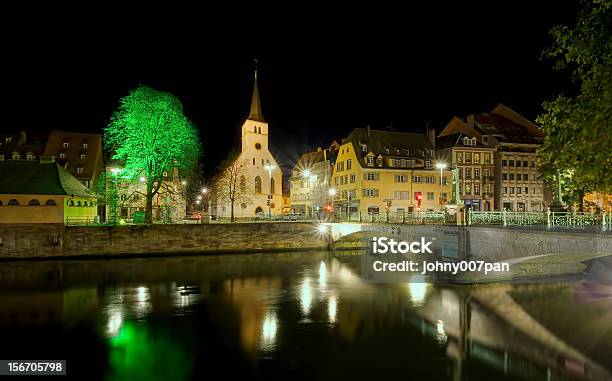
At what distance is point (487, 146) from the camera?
7294 centimetres

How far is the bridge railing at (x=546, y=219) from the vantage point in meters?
23.2

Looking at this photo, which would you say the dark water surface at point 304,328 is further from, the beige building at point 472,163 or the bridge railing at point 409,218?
the beige building at point 472,163

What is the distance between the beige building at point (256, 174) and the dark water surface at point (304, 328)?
4260cm

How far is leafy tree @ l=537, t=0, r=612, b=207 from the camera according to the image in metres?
12.4

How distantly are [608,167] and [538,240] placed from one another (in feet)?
26.2

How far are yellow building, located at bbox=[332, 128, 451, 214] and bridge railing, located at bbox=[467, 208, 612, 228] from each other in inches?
1379

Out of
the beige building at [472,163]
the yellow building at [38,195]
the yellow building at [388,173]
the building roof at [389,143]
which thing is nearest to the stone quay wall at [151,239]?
the yellow building at [38,195]

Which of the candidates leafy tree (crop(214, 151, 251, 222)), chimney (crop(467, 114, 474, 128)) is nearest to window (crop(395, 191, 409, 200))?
chimney (crop(467, 114, 474, 128))

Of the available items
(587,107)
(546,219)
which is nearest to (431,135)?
(546,219)

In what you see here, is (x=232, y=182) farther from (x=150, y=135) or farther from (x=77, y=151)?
(x=77, y=151)

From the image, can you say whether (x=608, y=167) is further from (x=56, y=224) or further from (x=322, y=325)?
(x=56, y=224)

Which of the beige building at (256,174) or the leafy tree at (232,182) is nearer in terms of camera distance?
the leafy tree at (232,182)

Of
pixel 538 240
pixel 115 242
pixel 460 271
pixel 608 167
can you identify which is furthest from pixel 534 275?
pixel 115 242

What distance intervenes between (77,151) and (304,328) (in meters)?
59.9
